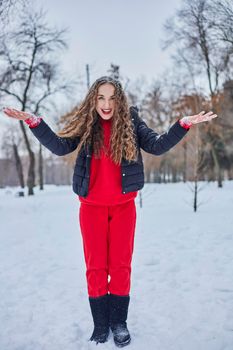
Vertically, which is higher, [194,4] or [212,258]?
[194,4]

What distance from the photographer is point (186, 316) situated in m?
2.51

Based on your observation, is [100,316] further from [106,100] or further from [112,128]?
[106,100]

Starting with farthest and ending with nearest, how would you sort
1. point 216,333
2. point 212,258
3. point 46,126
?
point 212,258 → point 216,333 → point 46,126

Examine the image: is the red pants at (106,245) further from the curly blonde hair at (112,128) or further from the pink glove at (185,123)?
the pink glove at (185,123)

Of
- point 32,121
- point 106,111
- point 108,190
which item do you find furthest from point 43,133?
point 108,190

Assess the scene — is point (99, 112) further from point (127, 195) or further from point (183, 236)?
point (183, 236)

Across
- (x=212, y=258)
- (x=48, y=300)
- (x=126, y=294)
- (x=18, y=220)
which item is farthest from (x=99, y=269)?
(x=18, y=220)

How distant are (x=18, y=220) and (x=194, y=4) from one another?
29.8 feet

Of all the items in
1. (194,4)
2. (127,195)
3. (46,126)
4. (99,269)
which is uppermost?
(194,4)

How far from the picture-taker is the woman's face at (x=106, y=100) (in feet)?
7.33

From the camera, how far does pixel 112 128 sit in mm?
2268

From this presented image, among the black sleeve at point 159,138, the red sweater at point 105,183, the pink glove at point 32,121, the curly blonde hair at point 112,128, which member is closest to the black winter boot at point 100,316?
the red sweater at point 105,183

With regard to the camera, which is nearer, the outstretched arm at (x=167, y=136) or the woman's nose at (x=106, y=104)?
the outstretched arm at (x=167, y=136)

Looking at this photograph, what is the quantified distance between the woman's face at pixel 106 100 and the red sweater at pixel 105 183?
218mm
